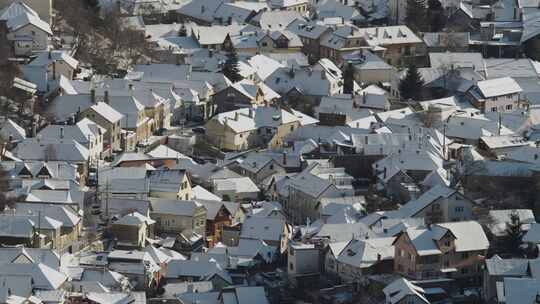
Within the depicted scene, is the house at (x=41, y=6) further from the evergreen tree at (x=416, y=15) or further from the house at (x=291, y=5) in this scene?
the evergreen tree at (x=416, y=15)

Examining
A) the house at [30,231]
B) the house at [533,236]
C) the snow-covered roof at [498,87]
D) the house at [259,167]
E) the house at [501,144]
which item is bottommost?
the house at [259,167]

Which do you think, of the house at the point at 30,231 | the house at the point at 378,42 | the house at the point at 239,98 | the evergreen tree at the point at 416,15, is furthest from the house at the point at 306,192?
the evergreen tree at the point at 416,15

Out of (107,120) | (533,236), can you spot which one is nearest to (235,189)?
(107,120)

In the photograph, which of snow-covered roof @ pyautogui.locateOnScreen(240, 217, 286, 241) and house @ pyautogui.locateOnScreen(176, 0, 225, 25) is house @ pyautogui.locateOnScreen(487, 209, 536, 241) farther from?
house @ pyautogui.locateOnScreen(176, 0, 225, 25)

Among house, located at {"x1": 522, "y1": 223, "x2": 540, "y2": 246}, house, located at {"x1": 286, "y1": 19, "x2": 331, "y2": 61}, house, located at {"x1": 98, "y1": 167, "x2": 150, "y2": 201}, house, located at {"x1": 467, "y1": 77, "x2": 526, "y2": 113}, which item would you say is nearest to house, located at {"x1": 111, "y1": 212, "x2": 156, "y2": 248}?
house, located at {"x1": 98, "y1": 167, "x2": 150, "y2": 201}

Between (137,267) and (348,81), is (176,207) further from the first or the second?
(348,81)

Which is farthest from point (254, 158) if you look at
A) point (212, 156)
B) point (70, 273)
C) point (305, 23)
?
point (305, 23)

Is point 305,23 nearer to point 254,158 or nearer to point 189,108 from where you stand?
point 189,108
